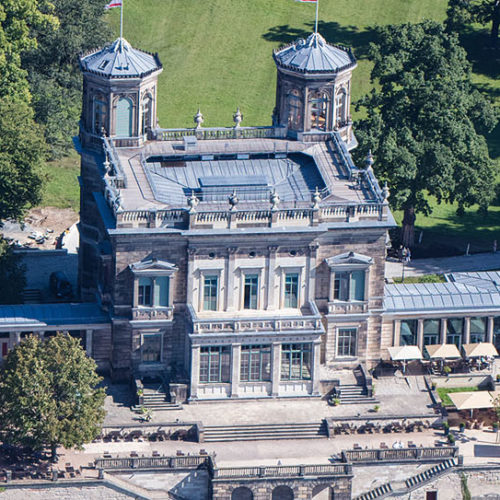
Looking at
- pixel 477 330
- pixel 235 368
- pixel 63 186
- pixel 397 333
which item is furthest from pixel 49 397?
pixel 63 186

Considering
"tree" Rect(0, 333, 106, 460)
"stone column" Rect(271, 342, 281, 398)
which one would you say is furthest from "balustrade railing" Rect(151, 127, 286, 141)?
"tree" Rect(0, 333, 106, 460)

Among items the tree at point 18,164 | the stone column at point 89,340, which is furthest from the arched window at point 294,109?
the stone column at point 89,340

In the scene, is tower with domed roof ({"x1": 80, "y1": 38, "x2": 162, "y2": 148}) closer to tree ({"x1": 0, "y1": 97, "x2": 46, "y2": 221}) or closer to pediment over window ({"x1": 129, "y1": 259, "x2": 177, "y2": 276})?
tree ({"x1": 0, "y1": 97, "x2": 46, "y2": 221})

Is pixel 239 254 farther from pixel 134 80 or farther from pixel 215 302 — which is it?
pixel 134 80

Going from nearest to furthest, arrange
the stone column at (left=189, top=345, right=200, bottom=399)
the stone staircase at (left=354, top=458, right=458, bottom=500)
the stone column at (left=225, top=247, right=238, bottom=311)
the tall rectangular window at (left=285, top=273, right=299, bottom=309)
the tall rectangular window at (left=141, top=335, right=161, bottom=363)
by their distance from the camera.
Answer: the stone staircase at (left=354, top=458, right=458, bottom=500)
the stone column at (left=189, top=345, right=200, bottom=399)
the stone column at (left=225, top=247, right=238, bottom=311)
the tall rectangular window at (left=285, top=273, right=299, bottom=309)
the tall rectangular window at (left=141, top=335, right=161, bottom=363)

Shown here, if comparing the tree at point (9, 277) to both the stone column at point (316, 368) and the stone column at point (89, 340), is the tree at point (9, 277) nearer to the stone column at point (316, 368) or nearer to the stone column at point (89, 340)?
the stone column at point (89, 340)
